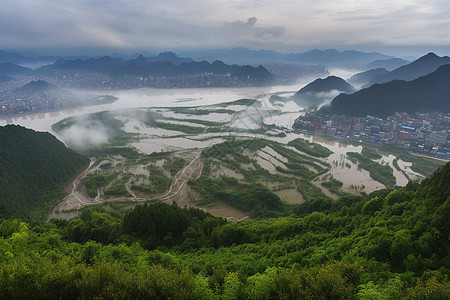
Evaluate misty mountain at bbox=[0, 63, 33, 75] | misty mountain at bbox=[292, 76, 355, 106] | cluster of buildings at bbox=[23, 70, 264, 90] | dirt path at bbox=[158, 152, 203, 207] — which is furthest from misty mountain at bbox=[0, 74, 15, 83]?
misty mountain at bbox=[292, 76, 355, 106]

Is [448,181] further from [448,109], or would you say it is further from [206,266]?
[448,109]

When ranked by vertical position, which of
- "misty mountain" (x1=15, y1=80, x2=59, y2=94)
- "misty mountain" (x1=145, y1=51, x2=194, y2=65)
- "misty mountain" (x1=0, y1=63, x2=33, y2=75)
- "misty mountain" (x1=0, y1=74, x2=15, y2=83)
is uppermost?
"misty mountain" (x1=145, y1=51, x2=194, y2=65)

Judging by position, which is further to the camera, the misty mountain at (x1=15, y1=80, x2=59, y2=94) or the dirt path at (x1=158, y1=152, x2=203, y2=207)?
the misty mountain at (x1=15, y1=80, x2=59, y2=94)

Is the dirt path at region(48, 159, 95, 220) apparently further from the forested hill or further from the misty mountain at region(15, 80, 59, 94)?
the misty mountain at region(15, 80, 59, 94)

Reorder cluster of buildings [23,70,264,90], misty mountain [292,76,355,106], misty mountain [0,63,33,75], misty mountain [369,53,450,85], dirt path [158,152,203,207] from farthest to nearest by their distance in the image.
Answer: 1. misty mountain [0,63,33,75]
2. cluster of buildings [23,70,264,90]
3. misty mountain [369,53,450,85]
4. misty mountain [292,76,355,106]
5. dirt path [158,152,203,207]

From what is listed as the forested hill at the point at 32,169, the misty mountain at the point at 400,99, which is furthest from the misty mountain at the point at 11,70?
the misty mountain at the point at 400,99

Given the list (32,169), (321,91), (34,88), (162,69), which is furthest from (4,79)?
(321,91)

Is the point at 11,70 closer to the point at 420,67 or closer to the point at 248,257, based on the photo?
the point at 248,257

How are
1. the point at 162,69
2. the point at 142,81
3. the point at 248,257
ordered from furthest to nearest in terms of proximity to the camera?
the point at 162,69
the point at 142,81
the point at 248,257
